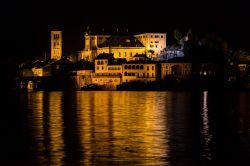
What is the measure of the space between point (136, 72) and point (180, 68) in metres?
7.40

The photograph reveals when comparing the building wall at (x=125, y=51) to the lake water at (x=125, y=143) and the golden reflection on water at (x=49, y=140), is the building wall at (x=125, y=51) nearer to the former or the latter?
the golden reflection on water at (x=49, y=140)

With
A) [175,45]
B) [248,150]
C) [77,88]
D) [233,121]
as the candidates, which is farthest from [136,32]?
[248,150]

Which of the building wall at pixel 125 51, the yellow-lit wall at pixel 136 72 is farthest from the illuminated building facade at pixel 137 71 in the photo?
the building wall at pixel 125 51

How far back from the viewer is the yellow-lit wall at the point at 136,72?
94.5 meters

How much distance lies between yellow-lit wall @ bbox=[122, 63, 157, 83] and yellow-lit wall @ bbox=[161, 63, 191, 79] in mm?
1853

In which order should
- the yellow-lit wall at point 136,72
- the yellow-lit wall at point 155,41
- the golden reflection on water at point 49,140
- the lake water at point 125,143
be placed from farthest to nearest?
the yellow-lit wall at point 155,41 < the yellow-lit wall at point 136,72 < the golden reflection on water at point 49,140 < the lake water at point 125,143

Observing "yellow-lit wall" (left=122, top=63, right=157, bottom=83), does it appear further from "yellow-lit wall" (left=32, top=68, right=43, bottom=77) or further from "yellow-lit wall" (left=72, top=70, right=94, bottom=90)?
"yellow-lit wall" (left=32, top=68, right=43, bottom=77)

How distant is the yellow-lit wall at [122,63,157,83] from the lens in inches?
3720

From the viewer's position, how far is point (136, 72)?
310ft

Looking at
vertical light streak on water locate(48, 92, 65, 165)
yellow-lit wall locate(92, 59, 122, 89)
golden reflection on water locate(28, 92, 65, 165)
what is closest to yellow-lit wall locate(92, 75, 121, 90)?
yellow-lit wall locate(92, 59, 122, 89)

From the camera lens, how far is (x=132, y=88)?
316 feet

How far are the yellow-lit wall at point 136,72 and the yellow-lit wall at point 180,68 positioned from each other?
1.85 metres

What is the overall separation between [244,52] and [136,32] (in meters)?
18.9

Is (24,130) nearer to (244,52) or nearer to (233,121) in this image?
(233,121)
